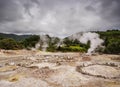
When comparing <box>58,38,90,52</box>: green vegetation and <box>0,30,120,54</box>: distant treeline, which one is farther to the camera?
<box>58,38,90,52</box>: green vegetation

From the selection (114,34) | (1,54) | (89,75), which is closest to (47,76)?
(89,75)

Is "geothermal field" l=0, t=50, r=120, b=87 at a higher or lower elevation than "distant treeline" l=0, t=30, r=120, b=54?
lower

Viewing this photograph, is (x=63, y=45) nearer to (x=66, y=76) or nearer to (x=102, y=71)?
(x=102, y=71)

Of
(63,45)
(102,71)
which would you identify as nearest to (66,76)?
(102,71)

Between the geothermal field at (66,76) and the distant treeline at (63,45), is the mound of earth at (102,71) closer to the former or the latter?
the geothermal field at (66,76)

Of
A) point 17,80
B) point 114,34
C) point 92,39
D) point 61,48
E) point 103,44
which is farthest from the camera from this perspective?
point 114,34

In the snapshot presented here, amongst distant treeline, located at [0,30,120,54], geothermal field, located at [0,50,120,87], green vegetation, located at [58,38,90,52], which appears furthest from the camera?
green vegetation, located at [58,38,90,52]

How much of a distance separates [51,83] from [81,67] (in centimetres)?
918

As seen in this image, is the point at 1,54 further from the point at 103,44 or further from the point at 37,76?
the point at 103,44

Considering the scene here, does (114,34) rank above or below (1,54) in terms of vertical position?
above

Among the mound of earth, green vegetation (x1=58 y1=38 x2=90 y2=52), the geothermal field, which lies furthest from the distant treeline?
the mound of earth

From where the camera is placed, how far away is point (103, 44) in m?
62.2

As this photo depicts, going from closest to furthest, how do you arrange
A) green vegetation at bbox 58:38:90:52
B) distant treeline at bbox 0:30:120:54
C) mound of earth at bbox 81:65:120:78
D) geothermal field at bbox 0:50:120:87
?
geothermal field at bbox 0:50:120:87, mound of earth at bbox 81:65:120:78, distant treeline at bbox 0:30:120:54, green vegetation at bbox 58:38:90:52

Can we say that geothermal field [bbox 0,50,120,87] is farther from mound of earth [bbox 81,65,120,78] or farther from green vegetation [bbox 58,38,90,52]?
green vegetation [bbox 58,38,90,52]
